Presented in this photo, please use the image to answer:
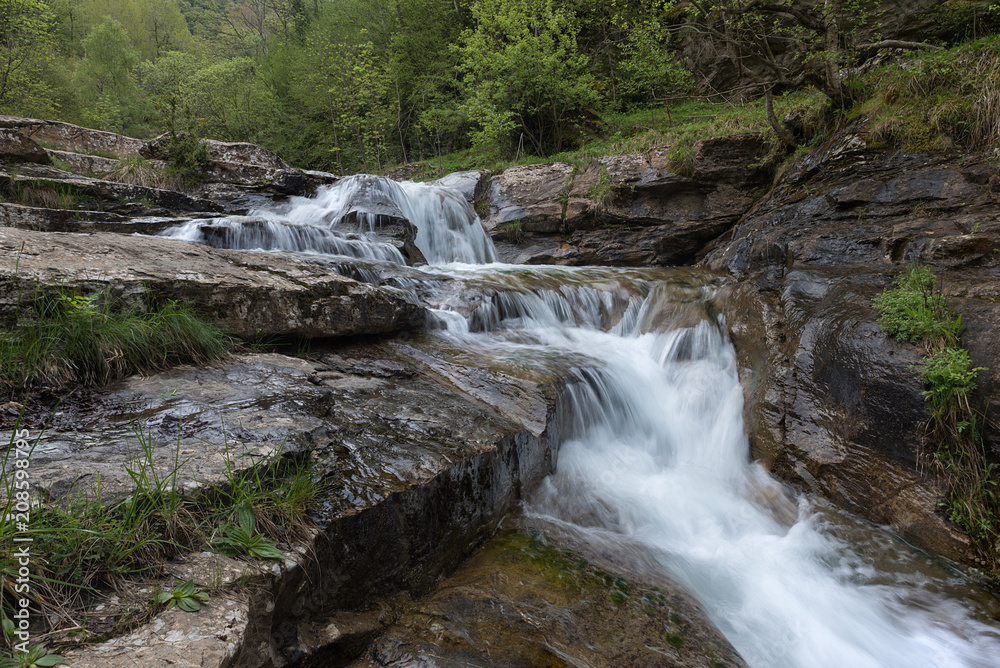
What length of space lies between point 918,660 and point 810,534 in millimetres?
1057

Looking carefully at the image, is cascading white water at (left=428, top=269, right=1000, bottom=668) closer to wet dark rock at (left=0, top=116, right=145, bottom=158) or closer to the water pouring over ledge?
the water pouring over ledge

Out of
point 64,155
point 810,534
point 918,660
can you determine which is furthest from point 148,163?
point 918,660

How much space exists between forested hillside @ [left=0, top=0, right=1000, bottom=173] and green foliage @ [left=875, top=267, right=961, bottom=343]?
12.2ft

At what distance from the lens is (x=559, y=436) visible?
4277 millimetres

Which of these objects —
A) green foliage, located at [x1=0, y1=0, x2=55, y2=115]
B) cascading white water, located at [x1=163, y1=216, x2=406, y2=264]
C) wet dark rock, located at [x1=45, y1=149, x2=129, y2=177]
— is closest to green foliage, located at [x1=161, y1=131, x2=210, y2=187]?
wet dark rock, located at [x1=45, y1=149, x2=129, y2=177]

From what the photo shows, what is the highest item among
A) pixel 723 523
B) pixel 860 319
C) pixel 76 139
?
pixel 76 139

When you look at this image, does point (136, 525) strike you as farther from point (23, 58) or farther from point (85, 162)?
point (23, 58)

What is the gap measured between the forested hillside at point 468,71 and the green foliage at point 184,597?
945 centimetres

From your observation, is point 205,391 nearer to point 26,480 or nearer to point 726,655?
point 26,480

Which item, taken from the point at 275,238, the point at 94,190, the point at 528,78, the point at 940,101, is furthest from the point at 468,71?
the point at 940,101

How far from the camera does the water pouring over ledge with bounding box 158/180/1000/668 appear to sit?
2947 millimetres

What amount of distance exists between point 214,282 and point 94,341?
1041mm

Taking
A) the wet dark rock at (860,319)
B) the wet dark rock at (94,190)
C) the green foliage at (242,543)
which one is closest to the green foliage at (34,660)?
the green foliage at (242,543)

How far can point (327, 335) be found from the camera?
461 cm
